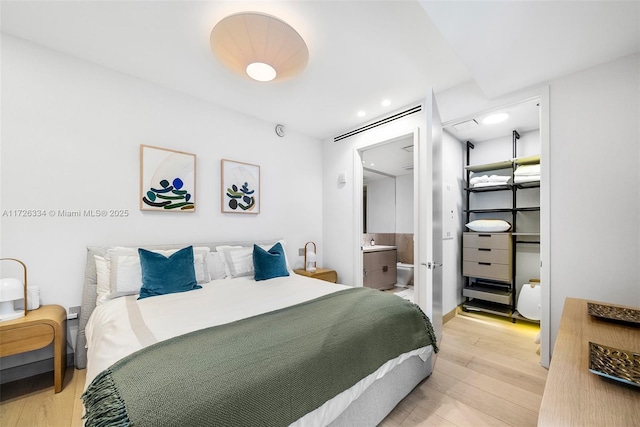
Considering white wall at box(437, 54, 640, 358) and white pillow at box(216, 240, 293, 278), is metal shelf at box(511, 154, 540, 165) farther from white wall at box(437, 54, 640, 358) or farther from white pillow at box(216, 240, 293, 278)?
white pillow at box(216, 240, 293, 278)

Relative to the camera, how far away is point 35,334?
1740mm

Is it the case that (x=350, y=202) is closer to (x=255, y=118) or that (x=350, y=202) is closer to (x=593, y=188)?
(x=255, y=118)

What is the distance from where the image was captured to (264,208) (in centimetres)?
343

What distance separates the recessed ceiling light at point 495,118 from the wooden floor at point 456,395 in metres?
2.46

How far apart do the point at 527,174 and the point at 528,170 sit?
53mm

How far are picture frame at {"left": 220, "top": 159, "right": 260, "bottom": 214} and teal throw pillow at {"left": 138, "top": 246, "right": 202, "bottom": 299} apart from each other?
0.95 m

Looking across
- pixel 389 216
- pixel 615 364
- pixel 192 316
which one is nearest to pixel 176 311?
pixel 192 316

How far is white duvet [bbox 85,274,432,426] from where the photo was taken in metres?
1.20

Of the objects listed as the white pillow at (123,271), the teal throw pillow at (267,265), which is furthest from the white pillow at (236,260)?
the white pillow at (123,271)

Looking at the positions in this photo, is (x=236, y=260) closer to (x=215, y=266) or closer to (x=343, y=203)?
(x=215, y=266)

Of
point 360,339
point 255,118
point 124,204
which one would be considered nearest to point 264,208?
point 255,118

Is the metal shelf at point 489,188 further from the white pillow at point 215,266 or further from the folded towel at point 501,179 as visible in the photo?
the white pillow at point 215,266

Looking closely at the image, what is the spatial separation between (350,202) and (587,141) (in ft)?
7.85

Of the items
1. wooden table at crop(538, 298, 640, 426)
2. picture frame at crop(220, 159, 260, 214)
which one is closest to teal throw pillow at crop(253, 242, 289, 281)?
picture frame at crop(220, 159, 260, 214)
